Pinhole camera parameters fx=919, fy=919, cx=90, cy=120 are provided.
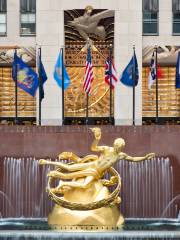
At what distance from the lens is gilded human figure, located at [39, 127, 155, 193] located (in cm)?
2730

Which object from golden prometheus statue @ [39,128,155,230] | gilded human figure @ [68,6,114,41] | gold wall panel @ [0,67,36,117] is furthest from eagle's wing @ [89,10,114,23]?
golden prometheus statue @ [39,128,155,230]

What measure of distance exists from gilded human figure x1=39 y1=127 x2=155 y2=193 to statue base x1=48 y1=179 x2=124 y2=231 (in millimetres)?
217

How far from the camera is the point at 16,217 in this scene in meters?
30.3

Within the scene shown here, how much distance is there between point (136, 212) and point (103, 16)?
1802 centimetres

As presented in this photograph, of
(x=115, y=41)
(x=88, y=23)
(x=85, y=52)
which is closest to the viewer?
(x=88, y=23)

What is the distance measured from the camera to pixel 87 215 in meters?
26.9

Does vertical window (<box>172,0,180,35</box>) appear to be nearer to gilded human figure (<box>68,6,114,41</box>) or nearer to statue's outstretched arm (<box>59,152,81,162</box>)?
gilded human figure (<box>68,6,114,41</box>)

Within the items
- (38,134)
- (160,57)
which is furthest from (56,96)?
(38,134)

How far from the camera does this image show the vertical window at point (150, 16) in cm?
4784

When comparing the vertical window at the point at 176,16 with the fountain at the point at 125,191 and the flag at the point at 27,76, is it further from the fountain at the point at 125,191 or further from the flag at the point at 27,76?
the fountain at the point at 125,191

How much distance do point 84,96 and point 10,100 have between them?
415 cm

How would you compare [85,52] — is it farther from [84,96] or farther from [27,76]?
[27,76]

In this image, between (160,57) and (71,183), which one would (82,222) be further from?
(160,57)

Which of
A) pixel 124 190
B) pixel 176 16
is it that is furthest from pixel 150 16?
pixel 124 190
